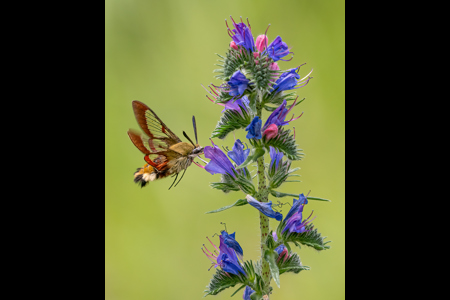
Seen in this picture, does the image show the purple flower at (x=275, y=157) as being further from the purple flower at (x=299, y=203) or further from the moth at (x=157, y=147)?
the moth at (x=157, y=147)

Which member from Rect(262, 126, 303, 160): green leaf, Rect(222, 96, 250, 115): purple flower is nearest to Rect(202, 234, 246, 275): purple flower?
Rect(262, 126, 303, 160): green leaf

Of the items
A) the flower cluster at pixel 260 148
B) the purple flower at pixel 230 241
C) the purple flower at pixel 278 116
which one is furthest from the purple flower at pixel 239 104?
the purple flower at pixel 230 241

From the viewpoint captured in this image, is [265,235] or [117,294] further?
[117,294]

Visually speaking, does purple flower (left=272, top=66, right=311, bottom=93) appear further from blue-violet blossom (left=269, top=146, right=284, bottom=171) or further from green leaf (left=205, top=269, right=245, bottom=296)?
green leaf (left=205, top=269, right=245, bottom=296)

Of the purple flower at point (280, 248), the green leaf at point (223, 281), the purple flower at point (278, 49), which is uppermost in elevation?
the purple flower at point (278, 49)

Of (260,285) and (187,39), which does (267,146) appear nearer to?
(260,285)
